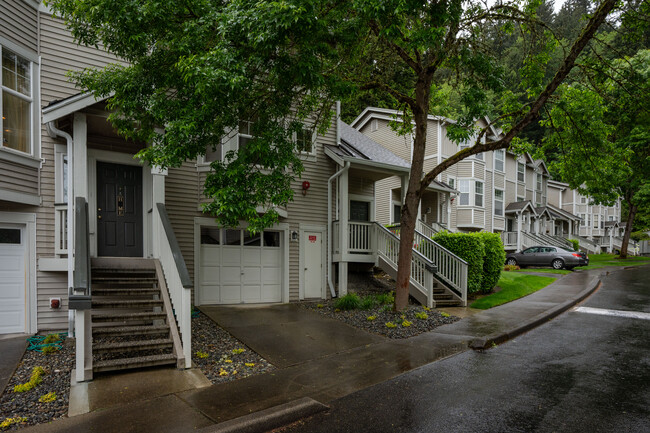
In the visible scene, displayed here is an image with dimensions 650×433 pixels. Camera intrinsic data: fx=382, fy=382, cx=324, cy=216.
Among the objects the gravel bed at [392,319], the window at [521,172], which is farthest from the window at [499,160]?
the gravel bed at [392,319]

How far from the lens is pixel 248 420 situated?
422 centimetres

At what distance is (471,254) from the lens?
1208 cm

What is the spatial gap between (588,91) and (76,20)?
1191 cm

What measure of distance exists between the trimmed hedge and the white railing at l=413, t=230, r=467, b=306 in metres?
0.47

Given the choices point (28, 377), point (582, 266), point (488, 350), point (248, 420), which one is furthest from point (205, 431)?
point (582, 266)

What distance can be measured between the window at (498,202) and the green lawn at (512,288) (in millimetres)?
10745

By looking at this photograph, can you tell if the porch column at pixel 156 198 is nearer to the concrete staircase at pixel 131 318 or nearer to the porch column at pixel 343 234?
the concrete staircase at pixel 131 318

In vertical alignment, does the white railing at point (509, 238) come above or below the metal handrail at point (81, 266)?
below

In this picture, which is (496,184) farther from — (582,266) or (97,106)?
(97,106)

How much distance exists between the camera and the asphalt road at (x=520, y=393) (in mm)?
4305

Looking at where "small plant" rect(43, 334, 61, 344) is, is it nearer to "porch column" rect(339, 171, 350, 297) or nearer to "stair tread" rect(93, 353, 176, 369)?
"stair tread" rect(93, 353, 176, 369)

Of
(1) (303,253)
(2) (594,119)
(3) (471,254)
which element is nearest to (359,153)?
(1) (303,253)

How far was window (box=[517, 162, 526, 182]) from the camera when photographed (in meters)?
30.3

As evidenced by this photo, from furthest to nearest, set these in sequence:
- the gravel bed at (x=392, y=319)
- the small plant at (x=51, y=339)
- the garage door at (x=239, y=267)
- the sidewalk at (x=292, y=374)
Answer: the garage door at (x=239, y=267)
the gravel bed at (x=392, y=319)
the small plant at (x=51, y=339)
the sidewalk at (x=292, y=374)
